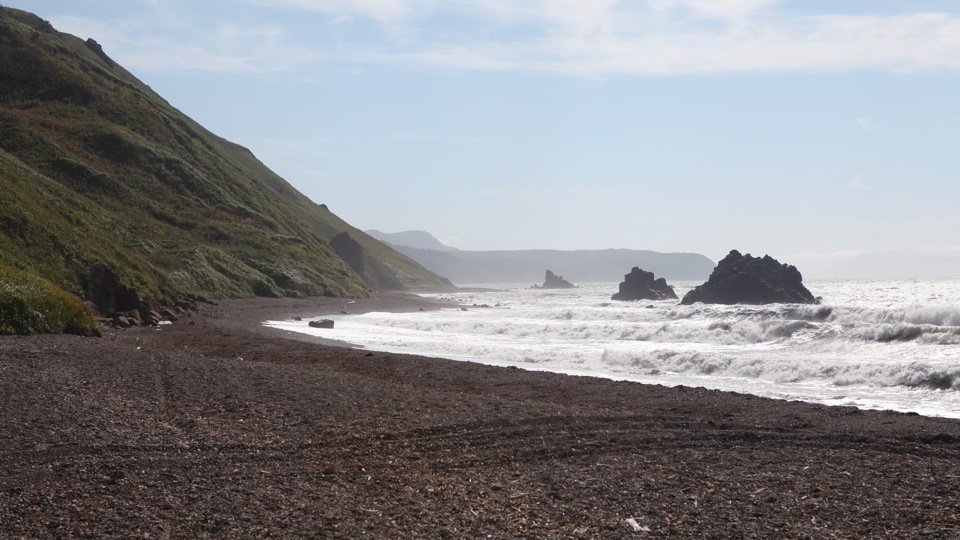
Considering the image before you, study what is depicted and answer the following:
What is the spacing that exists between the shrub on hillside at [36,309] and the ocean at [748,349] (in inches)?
421

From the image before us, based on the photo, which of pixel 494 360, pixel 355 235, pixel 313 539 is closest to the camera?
pixel 313 539

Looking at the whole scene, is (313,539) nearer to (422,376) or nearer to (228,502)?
(228,502)

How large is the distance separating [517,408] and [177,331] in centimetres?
2027

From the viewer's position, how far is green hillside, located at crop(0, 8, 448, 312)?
3803 cm

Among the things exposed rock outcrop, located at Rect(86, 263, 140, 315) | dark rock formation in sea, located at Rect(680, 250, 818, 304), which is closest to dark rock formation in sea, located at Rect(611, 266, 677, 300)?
dark rock formation in sea, located at Rect(680, 250, 818, 304)

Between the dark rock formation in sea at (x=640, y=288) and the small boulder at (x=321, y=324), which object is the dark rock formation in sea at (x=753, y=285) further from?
the small boulder at (x=321, y=324)

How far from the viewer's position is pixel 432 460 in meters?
11.6

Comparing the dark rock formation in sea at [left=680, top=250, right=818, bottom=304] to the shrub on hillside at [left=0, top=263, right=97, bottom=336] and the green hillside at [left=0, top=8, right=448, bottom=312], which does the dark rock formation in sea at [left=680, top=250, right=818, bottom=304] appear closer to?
the green hillside at [left=0, top=8, right=448, bottom=312]

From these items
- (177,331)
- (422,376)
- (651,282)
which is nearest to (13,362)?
(422,376)

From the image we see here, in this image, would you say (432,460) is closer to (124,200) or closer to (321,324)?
(321,324)

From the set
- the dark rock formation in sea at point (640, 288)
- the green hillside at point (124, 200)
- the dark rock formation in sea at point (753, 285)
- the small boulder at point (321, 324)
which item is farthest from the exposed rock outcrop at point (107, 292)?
the dark rock formation in sea at point (640, 288)

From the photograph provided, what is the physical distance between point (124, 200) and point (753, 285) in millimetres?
62868

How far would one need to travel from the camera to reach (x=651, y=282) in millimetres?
114625

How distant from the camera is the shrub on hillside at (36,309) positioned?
74.5 ft
